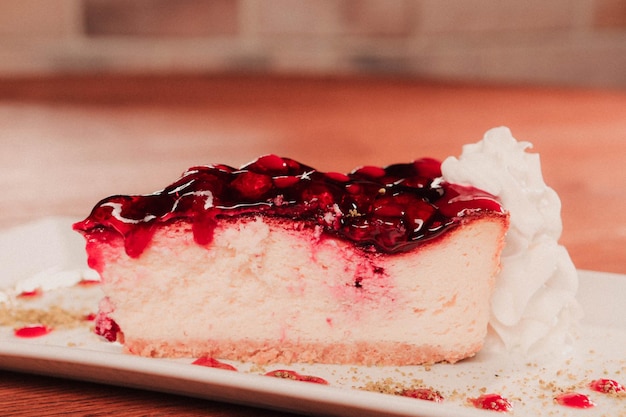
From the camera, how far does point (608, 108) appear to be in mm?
4727

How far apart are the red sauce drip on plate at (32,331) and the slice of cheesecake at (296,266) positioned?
11cm

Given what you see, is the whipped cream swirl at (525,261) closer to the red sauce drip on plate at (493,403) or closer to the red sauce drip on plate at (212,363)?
the red sauce drip on plate at (493,403)

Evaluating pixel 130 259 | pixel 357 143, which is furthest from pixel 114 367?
pixel 357 143

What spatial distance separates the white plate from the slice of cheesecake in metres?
0.06

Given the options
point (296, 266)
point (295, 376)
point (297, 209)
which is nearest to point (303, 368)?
point (295, 376)

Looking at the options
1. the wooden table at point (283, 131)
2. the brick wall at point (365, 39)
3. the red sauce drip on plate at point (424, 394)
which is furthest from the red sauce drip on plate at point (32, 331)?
the brick wall at point (365, 39)

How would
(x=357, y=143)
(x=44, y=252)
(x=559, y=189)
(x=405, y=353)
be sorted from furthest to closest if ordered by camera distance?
(x=357, y=143)
(x=559, y=189)
(x=44, y=252)
(x=405, y=353)

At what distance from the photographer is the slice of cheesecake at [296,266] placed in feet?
5.29

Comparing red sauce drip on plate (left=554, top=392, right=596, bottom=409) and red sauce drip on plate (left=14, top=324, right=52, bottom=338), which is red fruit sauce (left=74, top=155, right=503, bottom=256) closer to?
red sauce drip on plate (left=14, top=324, right=52, bottom=338)

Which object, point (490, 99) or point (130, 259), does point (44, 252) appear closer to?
point (130, 259)

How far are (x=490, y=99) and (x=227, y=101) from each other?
1477mm

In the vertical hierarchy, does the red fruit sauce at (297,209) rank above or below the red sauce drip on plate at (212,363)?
above

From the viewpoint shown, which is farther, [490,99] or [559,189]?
[490,99]

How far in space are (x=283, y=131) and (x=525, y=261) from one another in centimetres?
240
